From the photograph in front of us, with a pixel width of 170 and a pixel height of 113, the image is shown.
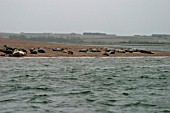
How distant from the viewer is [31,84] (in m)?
23.2

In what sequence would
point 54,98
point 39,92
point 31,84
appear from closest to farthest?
point 54,98 → point 39,92 → point 31,84

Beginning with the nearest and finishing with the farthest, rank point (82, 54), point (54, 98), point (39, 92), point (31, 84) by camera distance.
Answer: point (54, 98) < point (39, 92) < point (31, 84) < point (82, 54)

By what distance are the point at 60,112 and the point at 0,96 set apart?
4921mm

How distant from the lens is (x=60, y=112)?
15070mm

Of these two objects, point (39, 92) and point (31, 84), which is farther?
point (31, 84)

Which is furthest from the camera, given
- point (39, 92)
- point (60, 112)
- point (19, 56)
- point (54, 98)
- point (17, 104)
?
point (19, 56)

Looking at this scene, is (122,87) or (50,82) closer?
(122,87)

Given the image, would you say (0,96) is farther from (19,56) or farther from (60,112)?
(19,56)

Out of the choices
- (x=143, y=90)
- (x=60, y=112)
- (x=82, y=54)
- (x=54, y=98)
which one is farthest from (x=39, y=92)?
(x=82, y=54)

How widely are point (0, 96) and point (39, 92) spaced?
234cm

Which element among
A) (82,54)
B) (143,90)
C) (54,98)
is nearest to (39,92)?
(54,98)

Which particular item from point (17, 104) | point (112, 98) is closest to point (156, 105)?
point (112, 98)

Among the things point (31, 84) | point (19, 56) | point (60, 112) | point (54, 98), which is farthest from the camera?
point (19, 56)

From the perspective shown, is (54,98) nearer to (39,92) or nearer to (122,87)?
(39,92)
